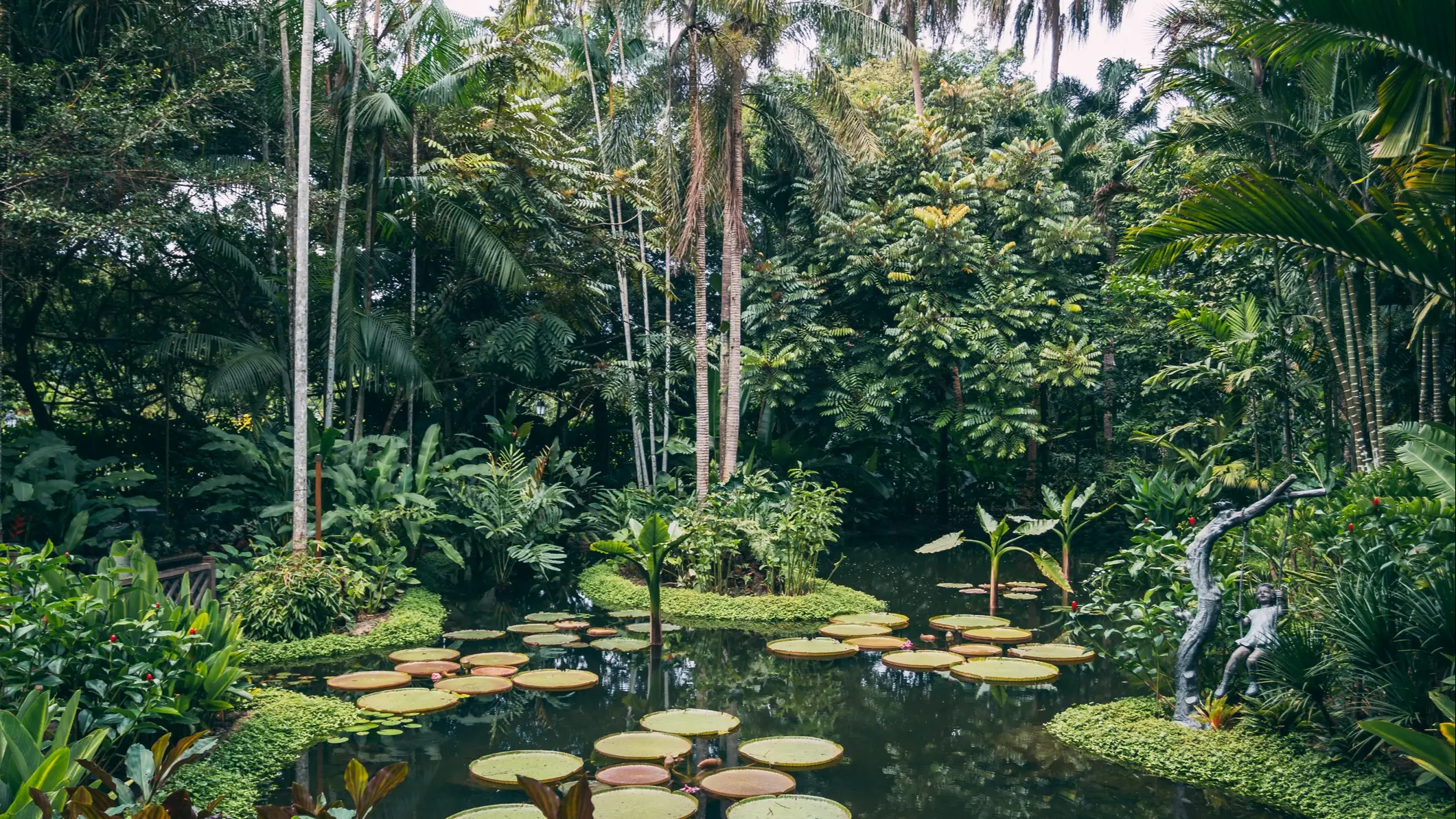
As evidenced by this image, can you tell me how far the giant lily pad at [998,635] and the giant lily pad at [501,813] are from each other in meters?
4.99

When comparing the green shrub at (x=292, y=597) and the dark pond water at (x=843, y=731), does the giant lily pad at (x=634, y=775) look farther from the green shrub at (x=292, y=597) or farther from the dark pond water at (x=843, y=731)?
the green shrub at (x=292, y=597)

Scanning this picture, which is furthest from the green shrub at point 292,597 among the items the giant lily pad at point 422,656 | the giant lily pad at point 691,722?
the giant lily pad at point 691,722

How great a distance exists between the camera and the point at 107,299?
11.9m

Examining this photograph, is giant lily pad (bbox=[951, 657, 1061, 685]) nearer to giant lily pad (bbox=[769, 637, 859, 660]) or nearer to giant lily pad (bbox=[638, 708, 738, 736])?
giant lily pad (bbox=[769, 637, 859, 660])

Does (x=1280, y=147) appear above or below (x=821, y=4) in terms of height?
below

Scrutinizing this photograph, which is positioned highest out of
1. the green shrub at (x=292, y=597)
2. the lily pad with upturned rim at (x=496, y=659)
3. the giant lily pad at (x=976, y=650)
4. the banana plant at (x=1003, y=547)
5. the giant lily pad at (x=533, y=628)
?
the banana plant at (x=1003, y=547)

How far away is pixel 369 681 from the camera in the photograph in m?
6.75

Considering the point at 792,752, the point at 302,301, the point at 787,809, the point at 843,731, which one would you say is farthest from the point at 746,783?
the point at 302,301

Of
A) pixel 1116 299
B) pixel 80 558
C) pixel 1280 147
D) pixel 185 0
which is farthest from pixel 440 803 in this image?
pixel 1116 299

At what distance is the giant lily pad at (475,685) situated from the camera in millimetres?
6559

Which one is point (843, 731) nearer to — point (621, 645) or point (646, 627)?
point (621, 645)

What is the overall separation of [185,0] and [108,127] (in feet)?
8.67

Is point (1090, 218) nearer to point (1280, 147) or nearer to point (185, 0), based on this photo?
point (1280, 147)

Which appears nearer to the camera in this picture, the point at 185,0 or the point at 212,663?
the point at 212,663
